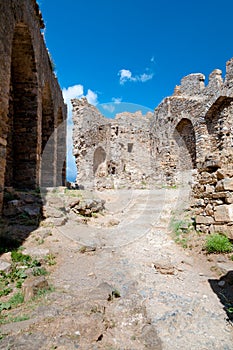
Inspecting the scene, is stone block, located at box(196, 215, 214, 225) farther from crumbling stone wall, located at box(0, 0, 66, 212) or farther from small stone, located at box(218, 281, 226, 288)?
crumbling stone wall, located at box(0, 0, 66, 212)

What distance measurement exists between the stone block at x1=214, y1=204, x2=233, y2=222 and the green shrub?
0.39 m

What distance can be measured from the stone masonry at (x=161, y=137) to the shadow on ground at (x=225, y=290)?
263cm

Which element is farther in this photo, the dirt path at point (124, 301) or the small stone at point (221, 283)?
the small stone at point (221, 283)

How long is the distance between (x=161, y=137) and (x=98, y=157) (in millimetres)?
5703

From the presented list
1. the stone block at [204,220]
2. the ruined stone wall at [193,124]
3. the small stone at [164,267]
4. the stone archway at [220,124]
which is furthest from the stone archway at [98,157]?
the small stone at [164,267]

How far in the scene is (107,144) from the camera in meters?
20.4

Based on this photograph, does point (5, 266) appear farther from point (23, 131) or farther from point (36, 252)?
point (23, 131)

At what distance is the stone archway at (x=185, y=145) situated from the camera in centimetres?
1619

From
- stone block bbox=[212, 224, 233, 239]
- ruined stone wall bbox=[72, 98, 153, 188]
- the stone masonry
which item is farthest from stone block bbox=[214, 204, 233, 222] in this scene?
ruined stone wall bbox=[72, 98, 153, 188]

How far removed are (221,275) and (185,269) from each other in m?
0.63

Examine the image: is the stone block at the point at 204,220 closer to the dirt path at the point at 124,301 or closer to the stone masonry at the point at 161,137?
the stone masonry at the point at 161,137

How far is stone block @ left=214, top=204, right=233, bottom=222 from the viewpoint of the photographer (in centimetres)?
516

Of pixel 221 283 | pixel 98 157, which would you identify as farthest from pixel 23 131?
pixel 98 157

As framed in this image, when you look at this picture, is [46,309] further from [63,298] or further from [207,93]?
[207,93]
